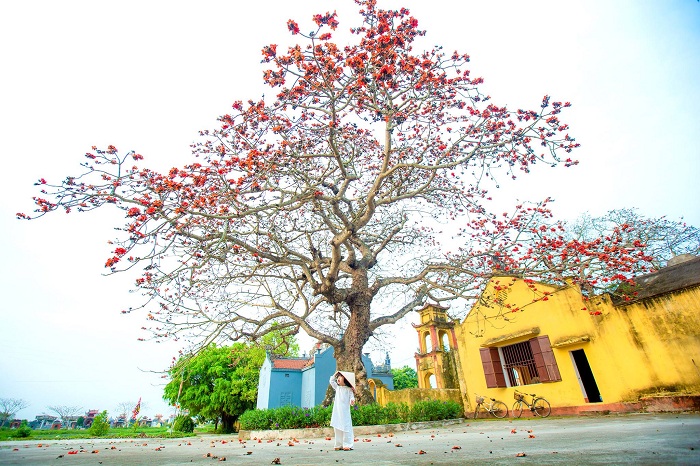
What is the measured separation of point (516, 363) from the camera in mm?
13484

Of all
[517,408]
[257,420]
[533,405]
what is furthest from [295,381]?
[533,405]

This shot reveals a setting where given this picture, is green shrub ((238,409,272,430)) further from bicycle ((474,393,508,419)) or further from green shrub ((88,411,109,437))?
green shrub ((88,411,109,437))

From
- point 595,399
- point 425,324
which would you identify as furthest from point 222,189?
point 595,399

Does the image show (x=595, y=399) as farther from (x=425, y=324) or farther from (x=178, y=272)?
(x=178, y=272)

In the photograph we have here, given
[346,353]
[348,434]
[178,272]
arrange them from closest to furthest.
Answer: [348,434] → [178,272] → [346,353]

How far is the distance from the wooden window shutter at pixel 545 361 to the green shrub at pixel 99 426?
2345 centimetres

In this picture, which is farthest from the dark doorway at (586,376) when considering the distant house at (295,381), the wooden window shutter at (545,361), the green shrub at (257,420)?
the distant house at (295,381)

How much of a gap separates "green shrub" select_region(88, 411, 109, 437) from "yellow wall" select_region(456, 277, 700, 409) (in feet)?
68.4

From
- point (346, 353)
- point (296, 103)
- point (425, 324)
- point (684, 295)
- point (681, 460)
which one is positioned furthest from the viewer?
point (425, 324)

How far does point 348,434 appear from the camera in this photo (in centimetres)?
511

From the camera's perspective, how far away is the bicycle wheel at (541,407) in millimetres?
11461

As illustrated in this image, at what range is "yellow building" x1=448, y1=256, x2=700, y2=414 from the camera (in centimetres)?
912

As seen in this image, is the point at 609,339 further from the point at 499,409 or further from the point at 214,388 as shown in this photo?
the point at 214,388

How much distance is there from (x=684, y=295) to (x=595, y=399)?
6473 mm
